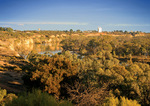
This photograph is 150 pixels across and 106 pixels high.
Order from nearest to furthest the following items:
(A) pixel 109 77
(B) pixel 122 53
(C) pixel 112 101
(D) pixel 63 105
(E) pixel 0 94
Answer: (D) pixel 63 105 < (C) pixel 112 101 < (E) pixel 0 94 < (A) pixel 109 77 < (B) pixel 122 53

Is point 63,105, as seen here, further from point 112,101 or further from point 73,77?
point 73,77

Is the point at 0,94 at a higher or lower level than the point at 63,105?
lower

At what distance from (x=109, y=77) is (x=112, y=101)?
7393 mm

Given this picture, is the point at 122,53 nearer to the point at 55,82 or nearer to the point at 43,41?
the point at 55,82

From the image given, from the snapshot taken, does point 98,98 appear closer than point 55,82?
Yes

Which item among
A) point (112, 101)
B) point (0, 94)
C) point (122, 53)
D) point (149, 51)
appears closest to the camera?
point (112, 101)

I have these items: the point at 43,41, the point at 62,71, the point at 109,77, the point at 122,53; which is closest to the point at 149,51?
the point at 122,53

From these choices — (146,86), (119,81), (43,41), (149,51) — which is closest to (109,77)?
(119,81)

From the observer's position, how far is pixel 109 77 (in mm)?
15586

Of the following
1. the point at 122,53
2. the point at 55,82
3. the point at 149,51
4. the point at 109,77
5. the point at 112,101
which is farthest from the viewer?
the point at 122,53

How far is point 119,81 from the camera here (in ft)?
47.5

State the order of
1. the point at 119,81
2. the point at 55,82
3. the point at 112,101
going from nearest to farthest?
the point at 112,101 < the point at 55,82 < the point at 119,81

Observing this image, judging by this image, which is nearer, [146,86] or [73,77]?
[146,86]

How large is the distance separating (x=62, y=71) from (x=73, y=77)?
1745 mm
